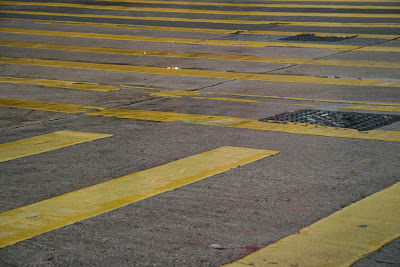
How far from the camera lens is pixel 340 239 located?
429cm

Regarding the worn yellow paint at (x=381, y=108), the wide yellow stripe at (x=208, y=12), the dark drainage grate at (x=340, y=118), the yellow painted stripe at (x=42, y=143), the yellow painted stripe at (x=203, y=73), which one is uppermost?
the wide yellow stripe at (x=208, y=12)

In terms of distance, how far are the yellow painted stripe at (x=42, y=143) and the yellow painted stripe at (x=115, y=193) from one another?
1296 mm

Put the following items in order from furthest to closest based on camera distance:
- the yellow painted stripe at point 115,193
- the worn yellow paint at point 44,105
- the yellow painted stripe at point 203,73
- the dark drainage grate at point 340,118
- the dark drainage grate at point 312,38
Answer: the dark drainage grate at point 312,38 → the yellow painted stripe at point 203,73 → the worn yellow paint at point 44,105 → the dark drainage grate at point 340,118 → the yellow painted stripe at point 115,193

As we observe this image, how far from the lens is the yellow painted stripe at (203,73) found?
32.1 ft

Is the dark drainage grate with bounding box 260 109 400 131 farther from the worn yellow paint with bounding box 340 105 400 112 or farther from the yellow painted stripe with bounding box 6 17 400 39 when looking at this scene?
the yellow painted stripe with bounding box 6 17 400 39

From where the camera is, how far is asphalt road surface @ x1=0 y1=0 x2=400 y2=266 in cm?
432

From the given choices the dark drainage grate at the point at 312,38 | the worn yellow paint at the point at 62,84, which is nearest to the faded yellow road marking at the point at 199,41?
the dark drainage grate at the point at 312,38

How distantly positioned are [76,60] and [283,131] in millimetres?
6117

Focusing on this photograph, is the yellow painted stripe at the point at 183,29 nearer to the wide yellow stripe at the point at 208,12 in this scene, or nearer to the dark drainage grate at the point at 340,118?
the wide yellow stripe at the point at 208,12

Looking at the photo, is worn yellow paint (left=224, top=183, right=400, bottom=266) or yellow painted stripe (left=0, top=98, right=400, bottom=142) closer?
worn yellow paint (left=224, top=183, right=400, bottom=266)

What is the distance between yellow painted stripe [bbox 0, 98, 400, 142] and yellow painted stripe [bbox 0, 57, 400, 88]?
2.42 metres

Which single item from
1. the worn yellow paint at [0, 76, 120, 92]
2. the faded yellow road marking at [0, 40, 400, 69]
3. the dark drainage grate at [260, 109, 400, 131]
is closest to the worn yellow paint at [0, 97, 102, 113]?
the worn yellow paint at [0, 76, 120, 92]

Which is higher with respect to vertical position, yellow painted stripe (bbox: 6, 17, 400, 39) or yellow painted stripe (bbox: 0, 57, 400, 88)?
yellow painted stripe (bbox: 6, 17, 400, 39)

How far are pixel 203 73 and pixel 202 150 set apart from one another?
14.4 feet
